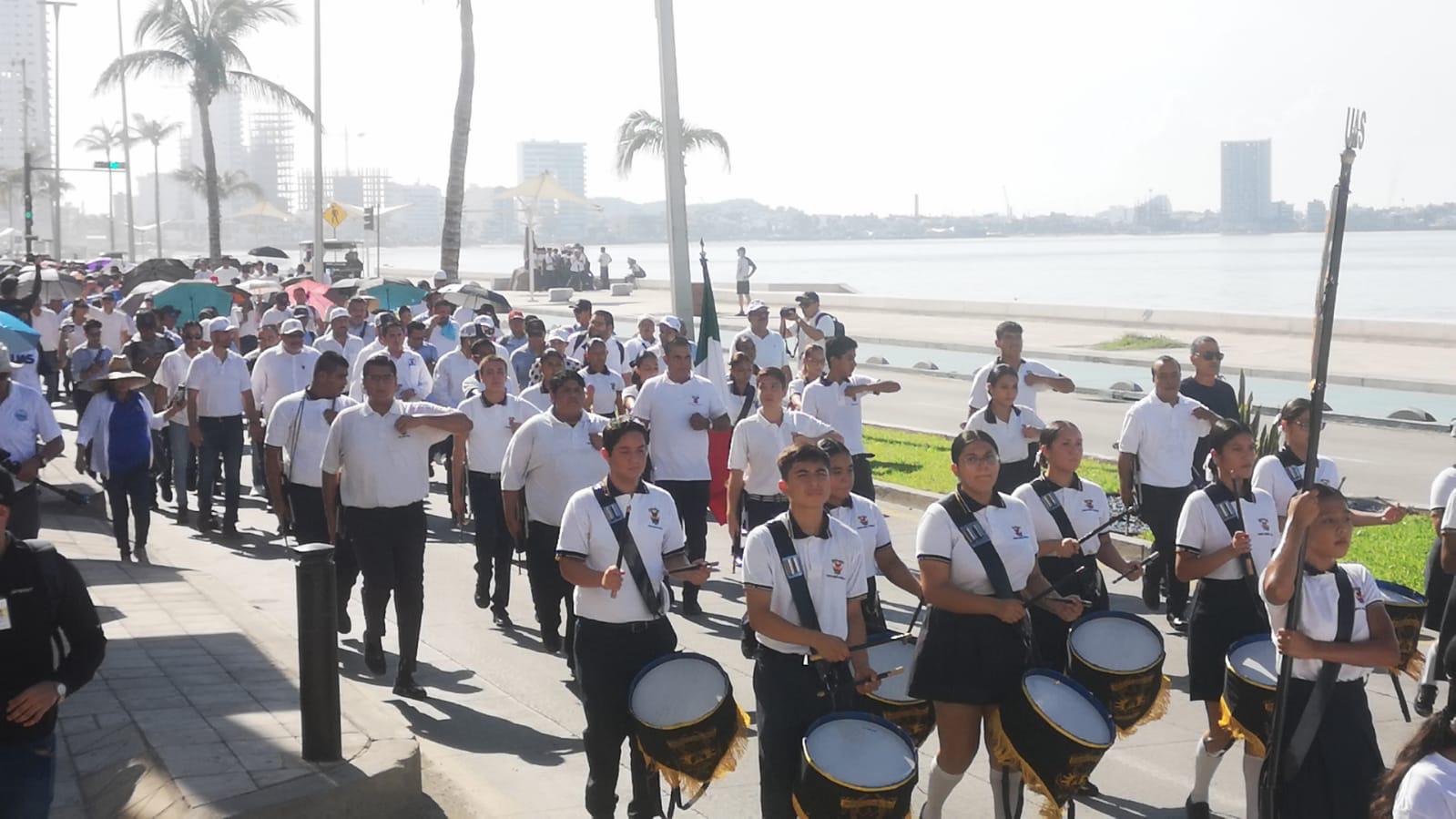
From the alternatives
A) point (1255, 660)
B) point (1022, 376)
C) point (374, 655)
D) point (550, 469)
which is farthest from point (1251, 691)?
point (1022, 376)

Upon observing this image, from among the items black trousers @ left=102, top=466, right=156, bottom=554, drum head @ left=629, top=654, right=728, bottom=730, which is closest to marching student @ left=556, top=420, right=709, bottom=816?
drum head @ left=629, top=654, right=728, bottom=730

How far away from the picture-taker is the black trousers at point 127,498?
13430 millimetres

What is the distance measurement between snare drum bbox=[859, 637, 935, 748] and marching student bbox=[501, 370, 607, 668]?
324cm

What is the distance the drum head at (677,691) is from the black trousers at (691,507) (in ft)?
16.1

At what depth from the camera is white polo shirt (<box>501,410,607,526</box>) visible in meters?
9.67

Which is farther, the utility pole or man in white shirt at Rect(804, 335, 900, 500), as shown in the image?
the utility pole

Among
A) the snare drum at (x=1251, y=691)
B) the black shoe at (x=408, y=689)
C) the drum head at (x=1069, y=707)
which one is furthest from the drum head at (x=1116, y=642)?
the black shoe at (x=408, y=689)

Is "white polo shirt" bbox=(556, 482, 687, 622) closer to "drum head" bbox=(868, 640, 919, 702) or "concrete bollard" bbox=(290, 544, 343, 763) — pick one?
"drum head" bbox=(868, 640, 919, 702)

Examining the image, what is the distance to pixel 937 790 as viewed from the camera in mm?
6699

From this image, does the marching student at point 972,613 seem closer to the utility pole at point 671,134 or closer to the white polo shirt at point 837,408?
the white polo shirt at point 837,408

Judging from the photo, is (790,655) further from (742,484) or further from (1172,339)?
(1172,339)

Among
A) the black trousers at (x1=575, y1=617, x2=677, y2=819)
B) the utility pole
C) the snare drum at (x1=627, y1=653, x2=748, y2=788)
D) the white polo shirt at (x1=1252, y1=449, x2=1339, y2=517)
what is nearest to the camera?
the snare drum at (x1=627, y1=653, x2=748, y2=788)

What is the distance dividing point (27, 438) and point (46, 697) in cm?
556

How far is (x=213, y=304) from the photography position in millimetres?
25453
